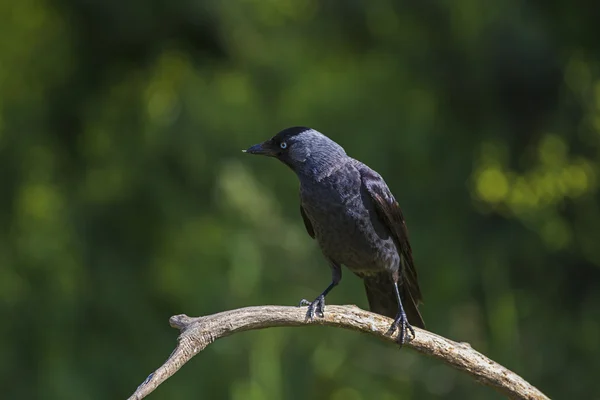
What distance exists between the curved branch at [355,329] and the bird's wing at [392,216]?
1.62 feet

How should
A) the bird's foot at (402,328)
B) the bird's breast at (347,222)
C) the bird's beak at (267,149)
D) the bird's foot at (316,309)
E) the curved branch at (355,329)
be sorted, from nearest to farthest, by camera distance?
the curved branch at (355,329) → the bird's foot at (316,309) → the bird's foot at (402,328) → the bird's breast at (347,222) → the bird's beak at (267,149)

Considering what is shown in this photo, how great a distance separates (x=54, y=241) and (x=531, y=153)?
148 inches

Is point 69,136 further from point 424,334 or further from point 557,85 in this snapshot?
point 424,334

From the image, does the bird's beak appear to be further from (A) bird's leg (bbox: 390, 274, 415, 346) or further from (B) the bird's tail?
(A) bird's leg (bbox: 390, 274, 415, 346)

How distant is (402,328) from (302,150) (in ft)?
Result: 2.97

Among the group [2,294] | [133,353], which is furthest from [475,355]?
[2,294]

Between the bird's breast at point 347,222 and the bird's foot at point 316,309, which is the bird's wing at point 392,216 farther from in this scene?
the bird's foot at point 316,309

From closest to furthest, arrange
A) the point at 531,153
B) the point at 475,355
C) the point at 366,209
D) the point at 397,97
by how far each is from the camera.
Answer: the point at 475,355, the point at 366,209, the point at 531,153, the point at 397,97

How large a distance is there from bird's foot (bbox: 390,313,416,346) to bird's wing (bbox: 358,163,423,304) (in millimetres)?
376

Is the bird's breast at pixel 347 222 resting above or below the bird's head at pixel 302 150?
below

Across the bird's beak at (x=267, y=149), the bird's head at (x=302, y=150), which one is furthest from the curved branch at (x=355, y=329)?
the bird's beak at (x=267, y=149)

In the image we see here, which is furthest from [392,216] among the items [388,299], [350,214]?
[388,299]

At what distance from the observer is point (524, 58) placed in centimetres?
635

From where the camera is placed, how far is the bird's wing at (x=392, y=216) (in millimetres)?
3832
